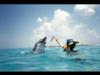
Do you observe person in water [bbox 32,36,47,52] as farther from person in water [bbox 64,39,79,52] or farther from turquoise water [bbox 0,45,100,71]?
person in water [bbox 64,39,79,52]

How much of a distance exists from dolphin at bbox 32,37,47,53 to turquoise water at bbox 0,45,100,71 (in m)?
0.04

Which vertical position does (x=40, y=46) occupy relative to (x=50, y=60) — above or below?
above

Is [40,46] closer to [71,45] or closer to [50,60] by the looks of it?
[50,60]

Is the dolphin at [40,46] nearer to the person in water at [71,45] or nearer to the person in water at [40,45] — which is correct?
the person in water at [40,45]

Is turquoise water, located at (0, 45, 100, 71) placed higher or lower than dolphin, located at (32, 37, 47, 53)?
lower

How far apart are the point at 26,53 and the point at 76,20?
0.58 metres

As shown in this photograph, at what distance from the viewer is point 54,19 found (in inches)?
126

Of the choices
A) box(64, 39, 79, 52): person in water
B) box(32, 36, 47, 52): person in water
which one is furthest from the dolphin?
box(64, 39, 79, 52): person in water

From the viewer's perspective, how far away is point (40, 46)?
3186 mm

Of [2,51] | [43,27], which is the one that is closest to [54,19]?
[43,27]

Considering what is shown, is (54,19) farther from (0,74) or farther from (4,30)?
(0,74)

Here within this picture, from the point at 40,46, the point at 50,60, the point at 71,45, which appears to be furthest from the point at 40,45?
the point at 71,45

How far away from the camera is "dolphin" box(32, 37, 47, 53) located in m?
3.18

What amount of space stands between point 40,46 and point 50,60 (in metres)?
0.17
